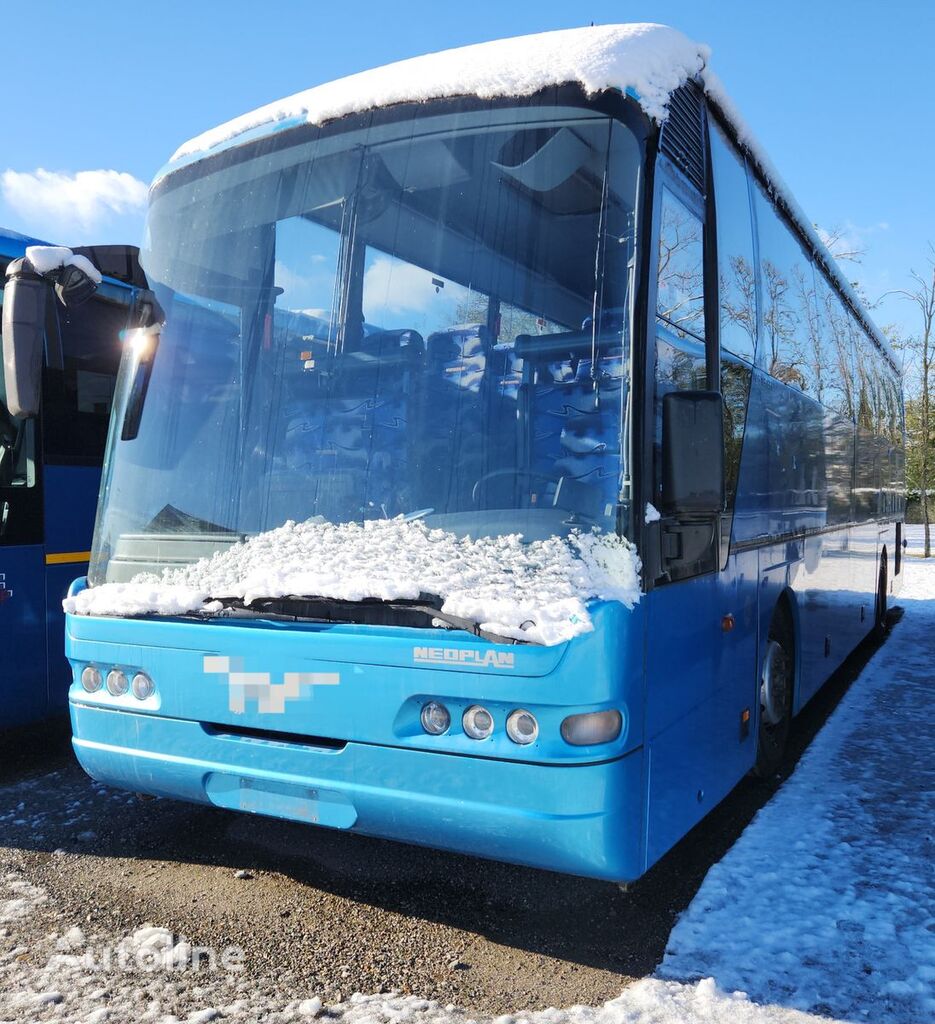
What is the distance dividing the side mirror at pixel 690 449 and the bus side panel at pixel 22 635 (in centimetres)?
417

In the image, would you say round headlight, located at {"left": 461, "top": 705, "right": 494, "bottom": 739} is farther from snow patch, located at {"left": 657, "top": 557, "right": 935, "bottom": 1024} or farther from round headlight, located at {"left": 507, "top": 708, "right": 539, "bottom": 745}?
snow patch, located at {"left": 657, "top": 557, "right": 935, "bottom": 1024}

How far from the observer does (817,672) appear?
245 inches

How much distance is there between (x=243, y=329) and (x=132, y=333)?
60 centimetres

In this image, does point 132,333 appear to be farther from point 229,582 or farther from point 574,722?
point 574,722

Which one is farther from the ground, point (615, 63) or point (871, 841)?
point (615, 63)

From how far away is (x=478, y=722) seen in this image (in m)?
3.01

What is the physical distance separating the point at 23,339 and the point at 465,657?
2043 mm

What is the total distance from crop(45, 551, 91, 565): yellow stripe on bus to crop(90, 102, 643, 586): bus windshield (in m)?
2.12

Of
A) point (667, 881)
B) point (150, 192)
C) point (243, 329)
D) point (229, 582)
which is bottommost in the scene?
point (667, 881)

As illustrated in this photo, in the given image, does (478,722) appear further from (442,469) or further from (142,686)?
(142,686)

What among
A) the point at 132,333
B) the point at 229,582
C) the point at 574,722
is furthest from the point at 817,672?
the point at 132,333

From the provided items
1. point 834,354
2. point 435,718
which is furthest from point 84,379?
point 834,354

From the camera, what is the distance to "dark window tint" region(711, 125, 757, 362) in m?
3.98

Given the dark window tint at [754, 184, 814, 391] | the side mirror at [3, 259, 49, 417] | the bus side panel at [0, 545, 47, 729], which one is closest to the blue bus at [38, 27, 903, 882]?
the side mirror at [3, 259, 49, 417]
